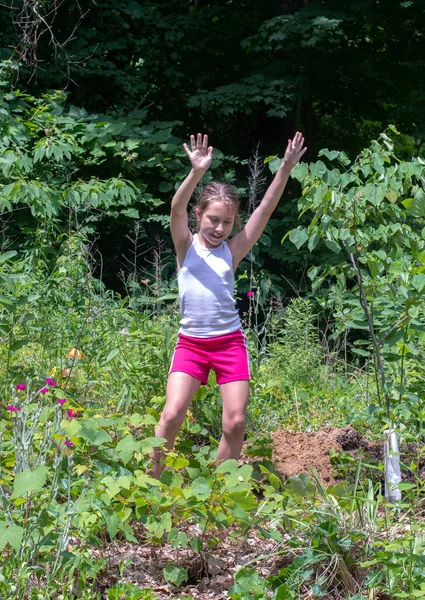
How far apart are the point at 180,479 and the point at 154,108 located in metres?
10.3

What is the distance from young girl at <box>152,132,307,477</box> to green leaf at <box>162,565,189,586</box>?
63cm

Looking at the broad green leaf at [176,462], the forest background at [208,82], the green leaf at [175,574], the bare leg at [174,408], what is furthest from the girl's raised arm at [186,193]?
the forest background at [208,82]

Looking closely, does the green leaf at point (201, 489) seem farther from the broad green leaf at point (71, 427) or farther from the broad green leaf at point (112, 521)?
the broad green leaf at point (71, 427)

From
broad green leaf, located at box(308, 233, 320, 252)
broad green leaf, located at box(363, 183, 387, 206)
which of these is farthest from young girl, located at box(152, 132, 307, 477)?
broad green leaf, located at box(363, 183, 387, 206)

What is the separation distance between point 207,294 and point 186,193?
0.47 meters

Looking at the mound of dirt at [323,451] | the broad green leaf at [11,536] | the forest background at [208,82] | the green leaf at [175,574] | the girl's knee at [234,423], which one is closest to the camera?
the broad green leaf at [11,536]

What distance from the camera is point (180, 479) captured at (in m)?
2.89

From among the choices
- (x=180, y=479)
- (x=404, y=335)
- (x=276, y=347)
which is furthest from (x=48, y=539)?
(x=276, y=347)

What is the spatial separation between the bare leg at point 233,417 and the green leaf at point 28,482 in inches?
51.2

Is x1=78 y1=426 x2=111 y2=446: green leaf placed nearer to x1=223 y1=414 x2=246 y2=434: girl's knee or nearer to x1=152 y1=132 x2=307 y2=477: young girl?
x1=152 y1=132 x2=307 y2=477: young girl

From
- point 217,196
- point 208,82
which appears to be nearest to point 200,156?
point 217,196

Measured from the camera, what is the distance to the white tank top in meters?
3.59

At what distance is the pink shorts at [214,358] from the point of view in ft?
11.6

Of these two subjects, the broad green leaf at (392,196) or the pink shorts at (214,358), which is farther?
the pink shorts at (214,358)
